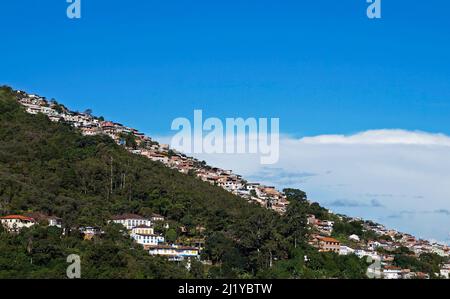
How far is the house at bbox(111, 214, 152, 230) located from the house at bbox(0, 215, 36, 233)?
18.8ft

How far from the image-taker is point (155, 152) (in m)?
64.2

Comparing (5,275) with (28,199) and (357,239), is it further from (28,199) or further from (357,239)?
(357,239)

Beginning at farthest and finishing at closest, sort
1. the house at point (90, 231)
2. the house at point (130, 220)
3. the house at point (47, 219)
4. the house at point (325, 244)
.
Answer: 1. the house at point (325, 244)
2. the house at point (130, 220)
3. the house at point (47, 219)
4. the house at point (90, 231)

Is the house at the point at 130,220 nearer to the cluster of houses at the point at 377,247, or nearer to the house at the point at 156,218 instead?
the house at the point at 156,218

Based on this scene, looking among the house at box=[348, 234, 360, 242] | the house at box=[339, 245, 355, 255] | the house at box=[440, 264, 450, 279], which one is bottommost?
the house at box=[440, 264, 450, 279]

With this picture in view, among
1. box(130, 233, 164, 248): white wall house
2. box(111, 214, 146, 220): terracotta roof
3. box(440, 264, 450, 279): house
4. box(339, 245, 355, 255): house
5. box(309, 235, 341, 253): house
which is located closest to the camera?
box(130, 233, 164, 248): white wall house

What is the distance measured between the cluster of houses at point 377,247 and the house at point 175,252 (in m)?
8.68

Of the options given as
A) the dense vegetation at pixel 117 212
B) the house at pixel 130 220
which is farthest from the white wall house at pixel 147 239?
the house at pixel 130 220

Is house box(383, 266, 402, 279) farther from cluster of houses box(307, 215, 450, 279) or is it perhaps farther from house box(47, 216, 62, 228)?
house box(47, 216, 62, 228)

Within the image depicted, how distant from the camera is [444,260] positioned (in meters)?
48.8

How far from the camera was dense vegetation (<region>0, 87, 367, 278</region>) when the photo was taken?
2681 cm

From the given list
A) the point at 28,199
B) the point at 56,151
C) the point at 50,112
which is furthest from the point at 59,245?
the point at 50,112

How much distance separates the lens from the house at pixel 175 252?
32.8m

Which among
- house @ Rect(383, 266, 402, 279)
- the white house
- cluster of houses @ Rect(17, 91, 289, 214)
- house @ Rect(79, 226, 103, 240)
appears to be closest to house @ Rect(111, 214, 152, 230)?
the white house
